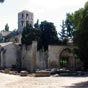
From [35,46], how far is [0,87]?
78.7 ft

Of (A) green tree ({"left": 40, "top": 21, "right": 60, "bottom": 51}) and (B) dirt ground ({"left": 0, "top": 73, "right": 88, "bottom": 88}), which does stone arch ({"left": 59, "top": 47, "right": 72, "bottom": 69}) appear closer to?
(A) green tree ({"left": 40, "top": 21, "right": 60, "bottom": 51})

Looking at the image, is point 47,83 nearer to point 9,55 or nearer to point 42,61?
point 42,61

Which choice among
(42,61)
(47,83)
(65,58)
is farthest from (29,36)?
(47,83)

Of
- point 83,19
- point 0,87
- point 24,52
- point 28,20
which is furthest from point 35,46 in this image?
point 28,20

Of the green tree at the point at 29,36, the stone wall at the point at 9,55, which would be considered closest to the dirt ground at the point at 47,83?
the green tree at the point at 29,36

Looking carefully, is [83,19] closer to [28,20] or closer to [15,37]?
[15,37]

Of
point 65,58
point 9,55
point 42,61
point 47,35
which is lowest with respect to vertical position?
point 42,61

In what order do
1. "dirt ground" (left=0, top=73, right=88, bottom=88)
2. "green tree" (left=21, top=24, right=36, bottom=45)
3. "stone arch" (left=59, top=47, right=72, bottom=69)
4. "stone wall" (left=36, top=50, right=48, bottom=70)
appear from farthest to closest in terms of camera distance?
"green tree" (left=21, top=24, right=36, bottom=45), "stone arch" (left=59, top=47, right=72, bottom=69), "stone wall" (left=36, top=50, right=48, bottom=70), "dirt ground" (left=0, top=73, right=88, bottom=88)

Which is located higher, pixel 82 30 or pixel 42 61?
pixel 82 30

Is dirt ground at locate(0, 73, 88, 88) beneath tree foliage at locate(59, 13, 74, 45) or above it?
beneath

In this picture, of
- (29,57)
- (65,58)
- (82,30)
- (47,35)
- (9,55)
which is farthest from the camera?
(9,55)

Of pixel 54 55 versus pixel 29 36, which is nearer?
pixel 54 55

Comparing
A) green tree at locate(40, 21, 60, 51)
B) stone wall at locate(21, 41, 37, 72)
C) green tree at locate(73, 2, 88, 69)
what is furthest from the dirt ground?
green tree at locate(40, 21, 60, 51)

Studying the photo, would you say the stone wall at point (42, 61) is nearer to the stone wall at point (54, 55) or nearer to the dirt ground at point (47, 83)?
the stone wall at point (54, 55)
